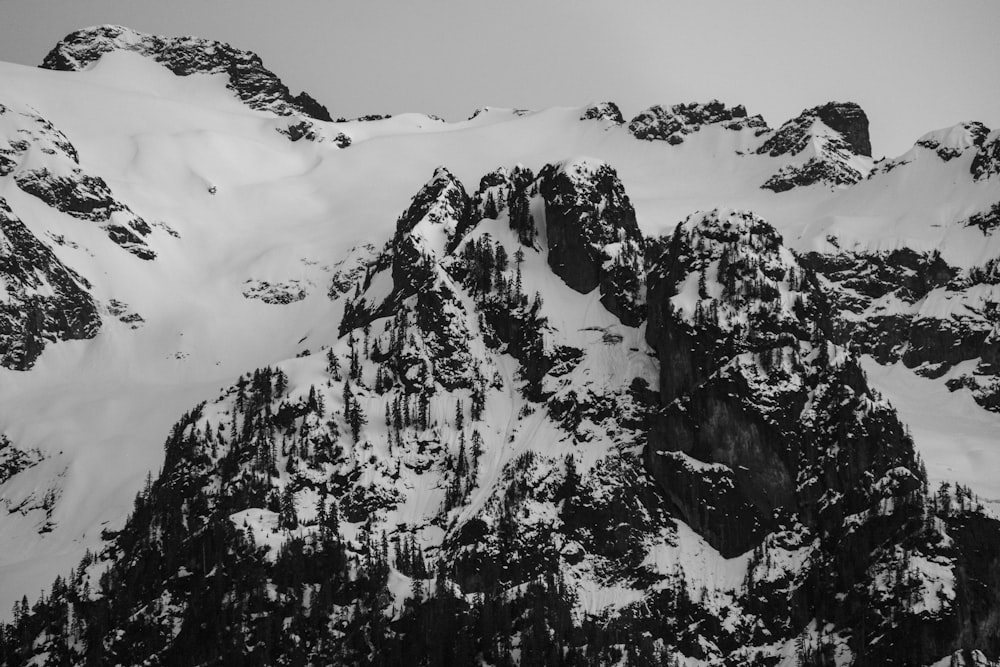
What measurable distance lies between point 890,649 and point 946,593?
10.3 meters

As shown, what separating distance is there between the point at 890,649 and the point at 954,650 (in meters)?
7.90

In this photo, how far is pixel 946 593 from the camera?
653 ft

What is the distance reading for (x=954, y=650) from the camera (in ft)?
641

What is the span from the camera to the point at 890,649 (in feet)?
650

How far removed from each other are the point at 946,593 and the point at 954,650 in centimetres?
751
